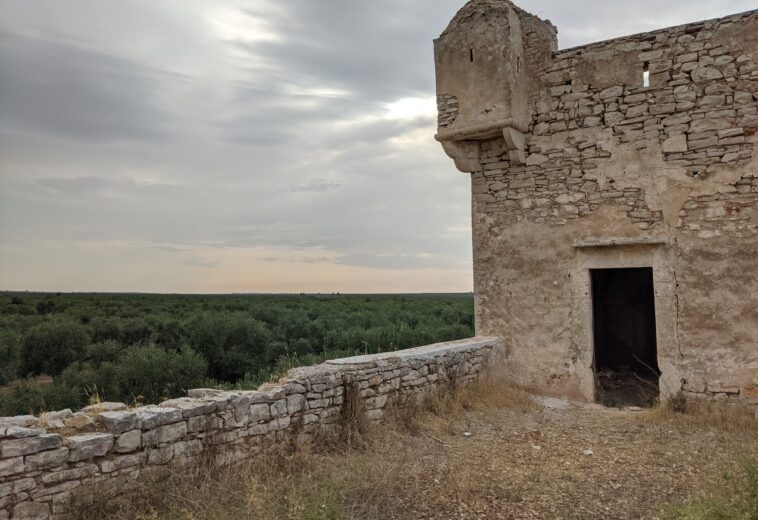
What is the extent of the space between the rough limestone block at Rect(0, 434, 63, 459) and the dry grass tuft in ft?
20.2

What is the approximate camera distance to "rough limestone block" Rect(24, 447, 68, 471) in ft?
11.2

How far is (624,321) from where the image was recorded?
34.9ft

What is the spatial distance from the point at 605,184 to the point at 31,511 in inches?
285

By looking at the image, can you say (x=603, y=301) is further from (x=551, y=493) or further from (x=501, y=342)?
(x=551, y=493)

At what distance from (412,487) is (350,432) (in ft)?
4.11

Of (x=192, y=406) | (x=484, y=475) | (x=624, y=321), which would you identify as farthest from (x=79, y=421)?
(x=624, y=321)

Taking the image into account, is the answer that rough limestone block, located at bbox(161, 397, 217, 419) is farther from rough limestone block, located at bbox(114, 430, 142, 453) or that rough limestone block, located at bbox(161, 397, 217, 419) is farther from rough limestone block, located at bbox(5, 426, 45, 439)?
rough limestone block, located at bbox(5, 426, 45, 439)

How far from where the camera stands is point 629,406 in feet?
26.3

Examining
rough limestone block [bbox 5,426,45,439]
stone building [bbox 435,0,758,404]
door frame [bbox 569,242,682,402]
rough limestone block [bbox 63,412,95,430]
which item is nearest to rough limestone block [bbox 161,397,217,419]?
rough limestone block [bbox 63,412,95,430]

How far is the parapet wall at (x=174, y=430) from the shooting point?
11.3 ft

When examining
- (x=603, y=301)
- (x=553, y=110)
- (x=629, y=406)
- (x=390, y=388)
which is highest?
(x=553, y=110)

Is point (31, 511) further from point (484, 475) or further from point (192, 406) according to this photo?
point (484, 475)

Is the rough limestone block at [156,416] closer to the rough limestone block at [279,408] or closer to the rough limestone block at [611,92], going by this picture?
the rough limestone block at [279,408]

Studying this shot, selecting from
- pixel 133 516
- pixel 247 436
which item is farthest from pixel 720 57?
pixel 133 516
